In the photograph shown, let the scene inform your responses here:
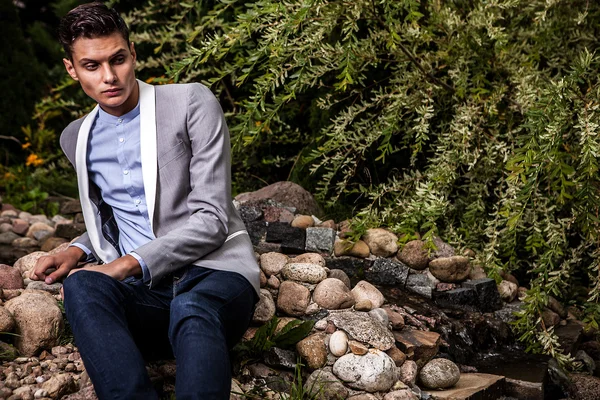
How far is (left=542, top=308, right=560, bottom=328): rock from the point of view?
154 inches

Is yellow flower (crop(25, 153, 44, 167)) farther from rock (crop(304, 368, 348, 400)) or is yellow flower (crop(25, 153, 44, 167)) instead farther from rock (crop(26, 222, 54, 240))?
rock (crop(304, 368, 348, 400))

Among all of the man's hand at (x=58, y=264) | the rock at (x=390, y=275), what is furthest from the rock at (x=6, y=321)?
the rock at (x=390, y=275)

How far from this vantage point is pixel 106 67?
2.62 metres

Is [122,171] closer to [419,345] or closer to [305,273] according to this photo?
[305,273]

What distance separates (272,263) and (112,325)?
1392 mm

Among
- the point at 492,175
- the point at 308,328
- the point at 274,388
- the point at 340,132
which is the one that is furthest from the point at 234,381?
the point at 492,175

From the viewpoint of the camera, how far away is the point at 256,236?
4203mm

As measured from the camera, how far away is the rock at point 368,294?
11.2ft

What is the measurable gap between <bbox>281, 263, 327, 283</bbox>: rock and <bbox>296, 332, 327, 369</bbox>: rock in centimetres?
45

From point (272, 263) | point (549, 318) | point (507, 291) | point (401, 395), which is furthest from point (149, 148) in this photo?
point (549, 318)

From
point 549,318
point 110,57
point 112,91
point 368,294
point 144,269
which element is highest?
point 110,57

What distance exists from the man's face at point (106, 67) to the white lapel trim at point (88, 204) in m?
0.18

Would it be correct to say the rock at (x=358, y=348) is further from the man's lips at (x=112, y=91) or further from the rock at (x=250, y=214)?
the rock at (x=250, y=214)

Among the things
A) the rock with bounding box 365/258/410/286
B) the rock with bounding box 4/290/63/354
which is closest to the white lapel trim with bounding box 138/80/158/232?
the rock with bounding box 4/290/63/354
